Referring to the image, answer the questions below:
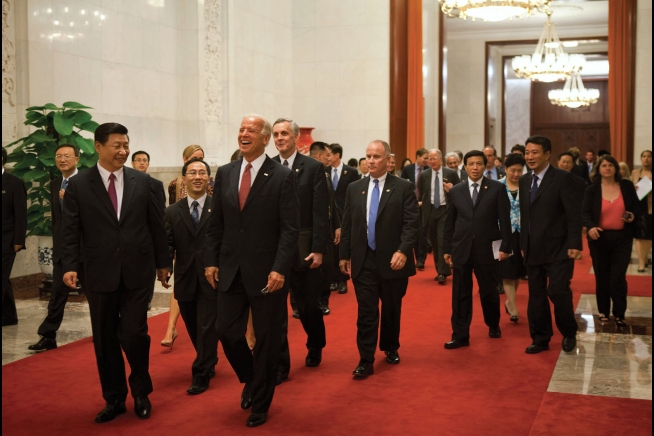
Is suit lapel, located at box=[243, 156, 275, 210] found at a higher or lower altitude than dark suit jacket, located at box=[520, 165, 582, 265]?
higher

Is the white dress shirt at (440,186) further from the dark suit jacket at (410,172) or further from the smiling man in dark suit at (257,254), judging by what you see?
the smiling man in dark suit at (257,254)

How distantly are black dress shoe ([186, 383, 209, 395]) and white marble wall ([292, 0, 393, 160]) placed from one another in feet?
36.0

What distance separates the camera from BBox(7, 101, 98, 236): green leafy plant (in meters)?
8.11

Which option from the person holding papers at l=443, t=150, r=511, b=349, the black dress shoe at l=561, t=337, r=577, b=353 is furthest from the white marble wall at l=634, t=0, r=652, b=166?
the black dress shoe at l=561, t=337, r=577, b=353

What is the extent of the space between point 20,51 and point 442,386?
6.60m

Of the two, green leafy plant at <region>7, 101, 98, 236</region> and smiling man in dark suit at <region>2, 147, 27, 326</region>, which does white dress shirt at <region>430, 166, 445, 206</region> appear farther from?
smiling man in dark suit at <region>2, 147, 27, 326</region>

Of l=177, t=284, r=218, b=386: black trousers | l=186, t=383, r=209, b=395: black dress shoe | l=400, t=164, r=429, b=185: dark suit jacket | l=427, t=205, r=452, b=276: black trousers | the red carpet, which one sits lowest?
the red carpet

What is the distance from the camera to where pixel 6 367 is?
5598mm

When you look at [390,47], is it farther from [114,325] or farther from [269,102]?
[114,325]

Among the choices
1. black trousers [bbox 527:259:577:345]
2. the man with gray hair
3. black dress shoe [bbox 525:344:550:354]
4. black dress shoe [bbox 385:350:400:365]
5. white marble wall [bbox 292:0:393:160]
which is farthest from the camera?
white marble wall [bbox 292:0:393:160]

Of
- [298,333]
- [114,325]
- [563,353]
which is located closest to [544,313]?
[563,353]

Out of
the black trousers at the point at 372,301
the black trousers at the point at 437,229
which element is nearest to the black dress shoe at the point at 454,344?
the black trousers at the point at 372,301

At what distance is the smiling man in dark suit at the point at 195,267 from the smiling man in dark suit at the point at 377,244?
1.07 m

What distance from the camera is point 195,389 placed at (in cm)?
489
